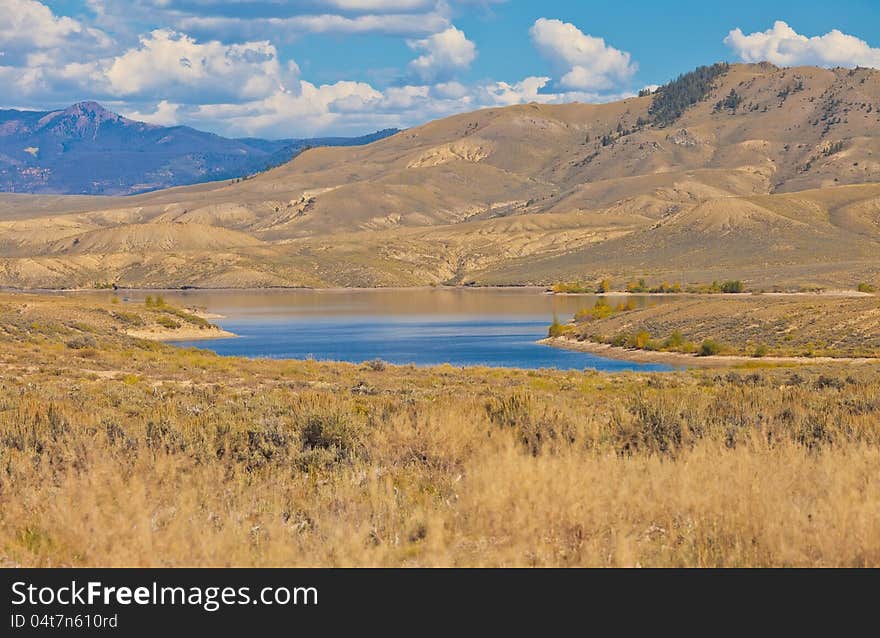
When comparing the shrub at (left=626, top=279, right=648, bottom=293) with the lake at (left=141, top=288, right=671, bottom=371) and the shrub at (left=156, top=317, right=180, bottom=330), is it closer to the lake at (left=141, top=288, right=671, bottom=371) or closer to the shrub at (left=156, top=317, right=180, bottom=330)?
the lake at (left=141, top=288, right=671, bottom=371)

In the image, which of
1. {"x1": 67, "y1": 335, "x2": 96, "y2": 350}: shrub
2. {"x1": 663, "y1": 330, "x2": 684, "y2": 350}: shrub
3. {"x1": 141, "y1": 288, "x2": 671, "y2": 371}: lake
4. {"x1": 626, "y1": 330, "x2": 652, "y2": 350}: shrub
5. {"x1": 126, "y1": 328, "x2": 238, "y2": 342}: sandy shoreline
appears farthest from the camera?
{"x1": 126, "y1": 328, "x2": 238, "y2": 342}: sandy shoreline

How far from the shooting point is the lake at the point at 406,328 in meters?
79.8

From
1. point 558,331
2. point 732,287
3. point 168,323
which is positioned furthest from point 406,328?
point 732,287

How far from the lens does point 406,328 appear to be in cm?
11438

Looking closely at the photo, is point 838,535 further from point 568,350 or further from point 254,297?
point 254,297

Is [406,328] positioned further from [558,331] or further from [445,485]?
[445,485]

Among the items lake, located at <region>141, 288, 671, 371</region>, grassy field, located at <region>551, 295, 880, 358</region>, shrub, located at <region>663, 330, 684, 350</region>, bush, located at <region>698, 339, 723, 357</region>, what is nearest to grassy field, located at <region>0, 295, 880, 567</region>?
lake, located at <region>141, 288, 671, 371</region>

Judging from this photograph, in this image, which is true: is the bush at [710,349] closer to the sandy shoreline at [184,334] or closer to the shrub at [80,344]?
the shrub at [80,344]

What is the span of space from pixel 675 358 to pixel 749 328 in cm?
1131

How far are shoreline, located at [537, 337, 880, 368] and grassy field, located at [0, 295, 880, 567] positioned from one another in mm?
53706

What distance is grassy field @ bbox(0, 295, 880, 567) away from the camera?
7.80 m
